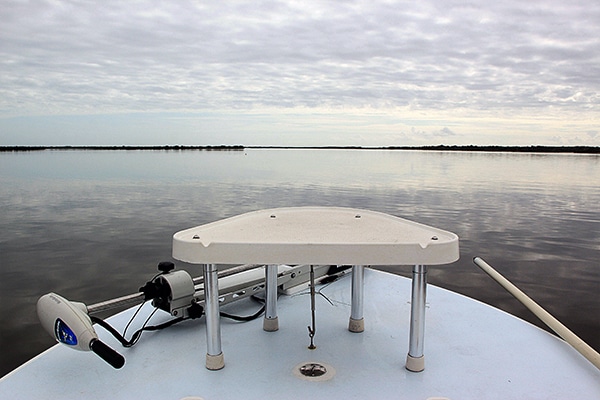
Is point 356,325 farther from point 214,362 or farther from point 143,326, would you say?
point 143,326

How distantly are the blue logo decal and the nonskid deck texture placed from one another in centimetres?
22

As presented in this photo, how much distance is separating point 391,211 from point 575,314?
739 cm

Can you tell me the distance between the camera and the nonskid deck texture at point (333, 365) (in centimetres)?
200

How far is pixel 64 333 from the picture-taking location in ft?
6.59

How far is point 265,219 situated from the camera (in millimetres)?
2535

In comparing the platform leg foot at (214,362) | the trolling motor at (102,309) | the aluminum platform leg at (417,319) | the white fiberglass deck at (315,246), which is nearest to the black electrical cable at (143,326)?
the trolling motor at (102,309)

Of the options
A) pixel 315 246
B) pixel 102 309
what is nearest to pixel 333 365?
pixel 315 246

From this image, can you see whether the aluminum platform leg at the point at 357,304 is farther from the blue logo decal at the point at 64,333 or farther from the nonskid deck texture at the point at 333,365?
the blue logo decal at the point at 64,333

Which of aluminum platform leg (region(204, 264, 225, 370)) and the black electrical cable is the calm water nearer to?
the black electrical cable

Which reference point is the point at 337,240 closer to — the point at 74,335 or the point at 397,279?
the point at 74,335

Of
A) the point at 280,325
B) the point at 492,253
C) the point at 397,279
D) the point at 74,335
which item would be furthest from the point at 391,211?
the point at 74,335

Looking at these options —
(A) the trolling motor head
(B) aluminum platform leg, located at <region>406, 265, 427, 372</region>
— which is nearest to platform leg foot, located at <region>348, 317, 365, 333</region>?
(B) aluminum platform leg, located at <region>406, 265, 427, 372</region>

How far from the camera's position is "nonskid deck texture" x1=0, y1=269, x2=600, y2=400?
200 cm

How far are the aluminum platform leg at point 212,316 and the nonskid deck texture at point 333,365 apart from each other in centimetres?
6
